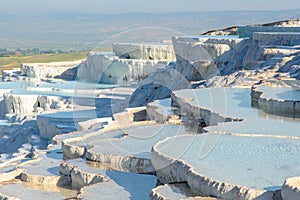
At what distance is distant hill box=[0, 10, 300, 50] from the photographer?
47081 mm

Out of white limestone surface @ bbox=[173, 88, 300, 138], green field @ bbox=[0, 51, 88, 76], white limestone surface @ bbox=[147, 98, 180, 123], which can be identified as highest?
white limestone surface @ bbox=[173, 88, 300, 138]

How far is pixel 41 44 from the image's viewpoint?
116 meters

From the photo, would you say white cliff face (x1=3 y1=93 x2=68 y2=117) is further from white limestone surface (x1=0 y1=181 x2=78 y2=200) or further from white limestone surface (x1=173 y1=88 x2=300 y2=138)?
white limestone surface (x1=0 y1=181 x2=78 y2=200)

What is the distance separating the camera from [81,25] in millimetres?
87938

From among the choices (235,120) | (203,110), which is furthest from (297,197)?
(203,110)

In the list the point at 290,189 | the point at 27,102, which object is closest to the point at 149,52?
the point at 27,102

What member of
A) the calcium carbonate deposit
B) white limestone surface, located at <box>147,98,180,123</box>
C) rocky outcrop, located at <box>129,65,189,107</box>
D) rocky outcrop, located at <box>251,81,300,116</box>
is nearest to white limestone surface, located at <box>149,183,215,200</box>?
the calcium carbonate deposit

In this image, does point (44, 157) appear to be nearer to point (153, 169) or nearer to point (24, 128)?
point (153, 169)

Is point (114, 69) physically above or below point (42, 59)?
above

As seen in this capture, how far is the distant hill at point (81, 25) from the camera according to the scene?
47.1 m

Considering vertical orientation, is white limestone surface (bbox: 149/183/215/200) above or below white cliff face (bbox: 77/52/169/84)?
above

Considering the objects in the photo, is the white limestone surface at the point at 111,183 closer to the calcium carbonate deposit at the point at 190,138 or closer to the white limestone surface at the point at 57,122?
the calcium carbonate deposit at the point at 190,138

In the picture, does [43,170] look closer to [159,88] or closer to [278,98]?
[278,98]

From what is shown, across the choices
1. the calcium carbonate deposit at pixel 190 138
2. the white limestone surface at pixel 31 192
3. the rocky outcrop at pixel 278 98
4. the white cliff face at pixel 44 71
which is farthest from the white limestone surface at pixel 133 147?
the white cliff face at pixel 44 71
